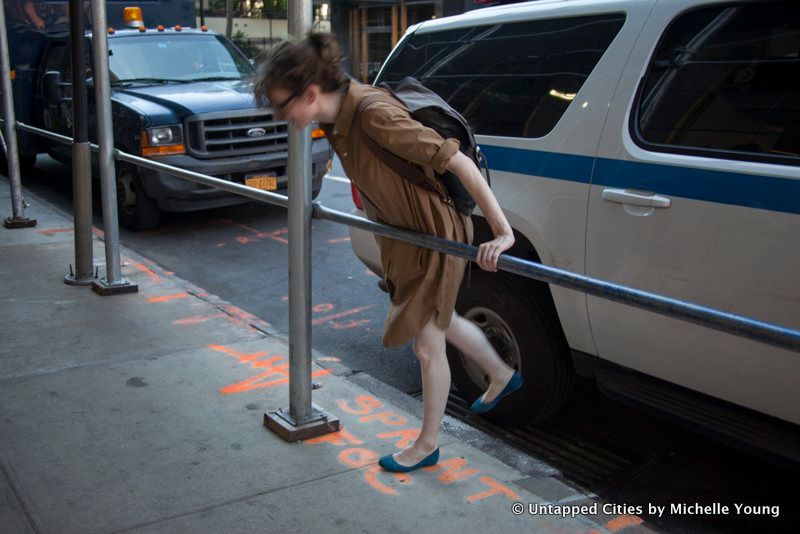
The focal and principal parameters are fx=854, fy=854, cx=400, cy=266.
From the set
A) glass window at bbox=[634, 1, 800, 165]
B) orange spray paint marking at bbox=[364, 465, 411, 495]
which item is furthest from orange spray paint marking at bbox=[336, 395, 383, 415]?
glass window at bbox=[634, 1, 800, 165]

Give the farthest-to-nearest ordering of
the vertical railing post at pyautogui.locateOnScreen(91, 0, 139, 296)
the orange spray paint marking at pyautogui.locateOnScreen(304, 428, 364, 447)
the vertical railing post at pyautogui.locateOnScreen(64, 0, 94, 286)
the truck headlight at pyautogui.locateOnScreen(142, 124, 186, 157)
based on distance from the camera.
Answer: the truck headlight at pyautogui.locateOnScreen(142, 124, 186, 157) → the vertical railing post at pyautogui.locateOnScreen(64, 0, 94, 286) → the vertical railing post at pyautogui.locateOnScreen(91, 0, 139, 296) → the orange spray paint marking at pyautogui.locateOnScreen(304, 428, 364, 447)

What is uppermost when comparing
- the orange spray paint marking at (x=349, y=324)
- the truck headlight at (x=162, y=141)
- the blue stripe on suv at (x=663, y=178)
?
the blue stripe on suv at (x=663, y=178)

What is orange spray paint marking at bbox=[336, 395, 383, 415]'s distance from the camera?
399 cm

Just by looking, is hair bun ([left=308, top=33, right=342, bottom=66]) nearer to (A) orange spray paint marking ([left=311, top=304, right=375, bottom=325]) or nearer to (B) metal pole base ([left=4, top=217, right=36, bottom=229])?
(A) orange spray paint marking ([left=311, top=304, right=375, bottom=325])

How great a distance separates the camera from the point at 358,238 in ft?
16.3

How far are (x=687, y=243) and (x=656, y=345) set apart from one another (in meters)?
0.46

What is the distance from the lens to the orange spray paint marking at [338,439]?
3631 millimetres

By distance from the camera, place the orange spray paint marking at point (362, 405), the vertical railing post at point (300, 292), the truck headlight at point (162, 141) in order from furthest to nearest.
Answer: the truck headlight at point (162, 141), the orange spray paint marking at point (362, 405), the vertical railing post at point (300, 292)

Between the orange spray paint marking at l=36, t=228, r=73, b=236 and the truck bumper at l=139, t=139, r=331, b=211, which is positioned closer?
the orange spray paint marking at l=36, t=228, r=73, b=236

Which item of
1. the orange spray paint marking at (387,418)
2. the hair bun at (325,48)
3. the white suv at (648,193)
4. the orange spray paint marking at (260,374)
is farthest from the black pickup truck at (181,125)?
the hair bun at (325,48)

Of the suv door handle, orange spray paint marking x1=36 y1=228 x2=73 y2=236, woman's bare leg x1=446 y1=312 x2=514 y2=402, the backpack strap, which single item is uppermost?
the backpack strap

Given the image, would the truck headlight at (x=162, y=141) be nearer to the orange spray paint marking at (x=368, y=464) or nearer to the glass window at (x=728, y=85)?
the orange spray paint marking at (x=368, y=464)

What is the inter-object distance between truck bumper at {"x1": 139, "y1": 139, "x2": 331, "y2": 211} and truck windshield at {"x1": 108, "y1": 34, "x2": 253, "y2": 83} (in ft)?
5.52

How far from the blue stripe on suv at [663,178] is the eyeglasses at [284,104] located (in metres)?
1.35
